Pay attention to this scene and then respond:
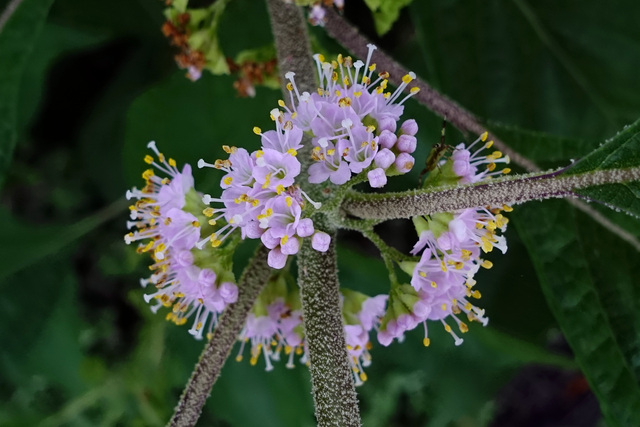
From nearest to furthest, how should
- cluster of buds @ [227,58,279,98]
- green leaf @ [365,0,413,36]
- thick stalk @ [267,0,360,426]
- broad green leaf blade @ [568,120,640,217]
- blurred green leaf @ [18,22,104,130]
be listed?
broad green leaf blade @ [568,120,640,217]
thick stalk @ [267,0,360,426]
green leaf @ [365,0,413,36]
cluster of buds @ [227,58,279,98]
blurred green leaf @ [18,22,104,130]

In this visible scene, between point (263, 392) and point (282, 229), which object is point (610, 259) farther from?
point (263, 392)

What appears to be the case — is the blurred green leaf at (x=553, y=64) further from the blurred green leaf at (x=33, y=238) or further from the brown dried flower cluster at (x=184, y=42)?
the blurred green leaf at (x=33, y=238)

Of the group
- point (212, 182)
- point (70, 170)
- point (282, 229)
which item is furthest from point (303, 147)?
point (70, 170)

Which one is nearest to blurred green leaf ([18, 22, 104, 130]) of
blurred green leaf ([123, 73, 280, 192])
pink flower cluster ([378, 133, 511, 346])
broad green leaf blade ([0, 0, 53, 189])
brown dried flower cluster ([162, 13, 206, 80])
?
blurred green leaf ([123, 73, 280, 192])

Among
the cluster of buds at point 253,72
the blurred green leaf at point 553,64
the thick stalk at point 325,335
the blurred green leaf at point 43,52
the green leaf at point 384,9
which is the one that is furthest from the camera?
the blurred green leaf at point 43,52

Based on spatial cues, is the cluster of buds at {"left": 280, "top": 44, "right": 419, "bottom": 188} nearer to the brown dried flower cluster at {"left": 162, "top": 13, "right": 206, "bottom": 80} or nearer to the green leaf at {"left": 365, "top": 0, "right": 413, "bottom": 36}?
the green leaf at {"left": 365, "top": 0, "right": 413, "bottom": 36}

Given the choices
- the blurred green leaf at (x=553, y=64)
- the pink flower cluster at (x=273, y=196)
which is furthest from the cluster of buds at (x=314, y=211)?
the blurred green leaf at (x=553, y=64)
